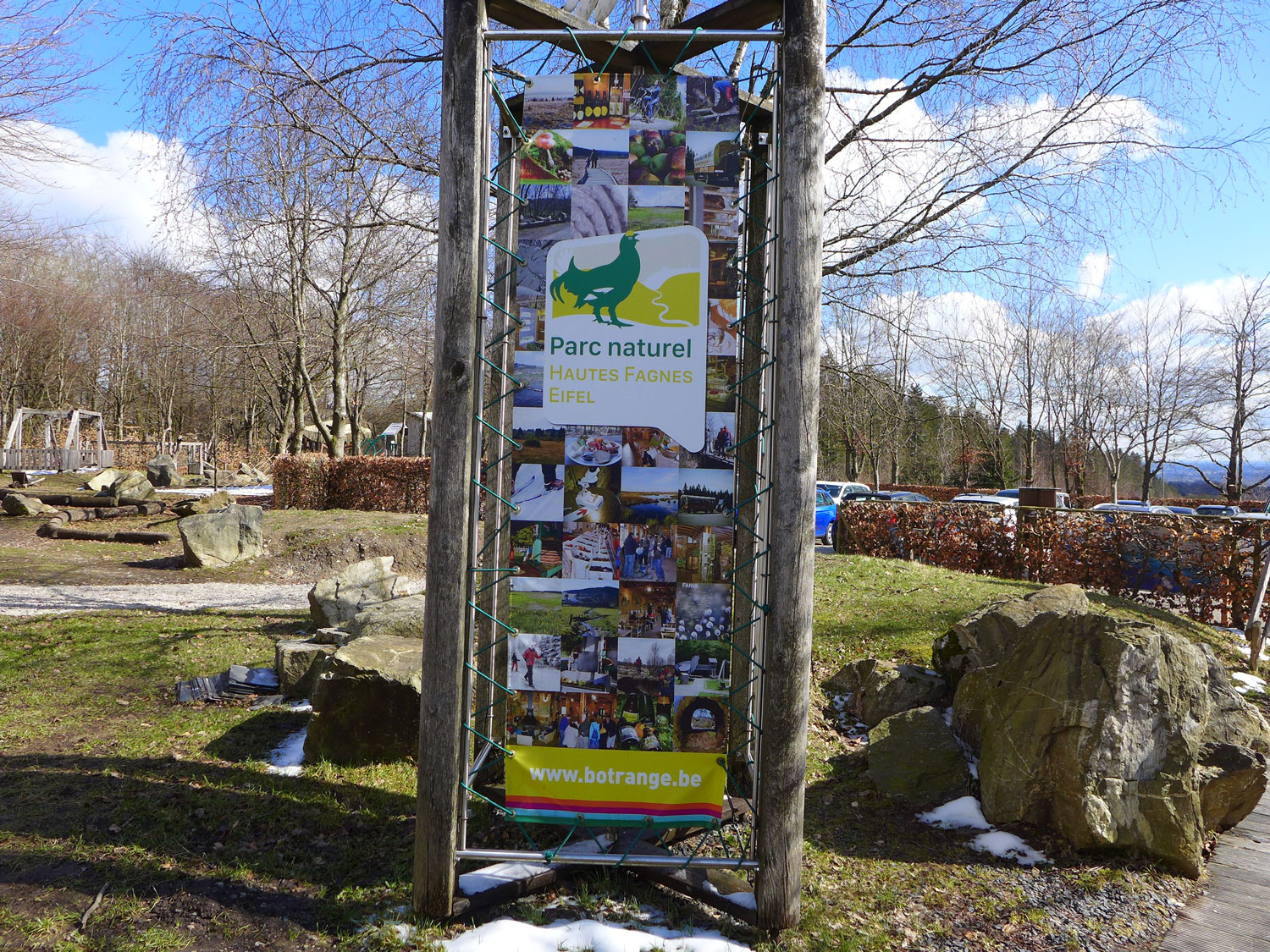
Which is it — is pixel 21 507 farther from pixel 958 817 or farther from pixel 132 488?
pixel 958 817

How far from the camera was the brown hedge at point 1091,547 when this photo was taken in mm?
8633

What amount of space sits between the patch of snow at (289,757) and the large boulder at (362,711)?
0.08m

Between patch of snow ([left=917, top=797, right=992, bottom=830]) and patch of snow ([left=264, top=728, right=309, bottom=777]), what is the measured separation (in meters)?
3.28

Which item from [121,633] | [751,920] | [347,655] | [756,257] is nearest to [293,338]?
[121,633]

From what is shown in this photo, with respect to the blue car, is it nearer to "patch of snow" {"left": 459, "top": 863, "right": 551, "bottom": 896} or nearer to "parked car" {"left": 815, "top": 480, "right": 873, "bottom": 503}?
"parked car" {"left": 815, "top": 480, "right": 873, "bottom": 503}

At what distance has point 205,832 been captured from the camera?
10.9 ft

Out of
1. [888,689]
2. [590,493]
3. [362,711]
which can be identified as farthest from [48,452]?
[590,493]

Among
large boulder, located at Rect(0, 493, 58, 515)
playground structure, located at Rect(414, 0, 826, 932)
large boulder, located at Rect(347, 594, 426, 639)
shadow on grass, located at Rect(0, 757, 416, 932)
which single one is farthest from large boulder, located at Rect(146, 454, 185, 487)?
playground structure, located at Rect(414, 0, 826, 932)

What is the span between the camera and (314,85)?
5.45m

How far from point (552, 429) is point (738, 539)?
1.17m

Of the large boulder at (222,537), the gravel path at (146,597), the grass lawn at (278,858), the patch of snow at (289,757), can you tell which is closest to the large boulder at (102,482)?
the large boulder at (222,537)

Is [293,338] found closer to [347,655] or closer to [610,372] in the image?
[347,655]

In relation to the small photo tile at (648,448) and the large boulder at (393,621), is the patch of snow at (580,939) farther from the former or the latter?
the large boulder at (393,621)

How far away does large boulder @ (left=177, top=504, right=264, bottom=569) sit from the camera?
1107cm
